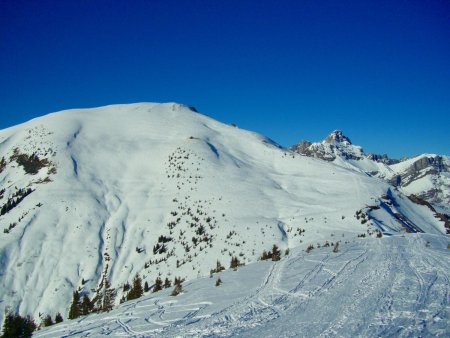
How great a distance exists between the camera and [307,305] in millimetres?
10289

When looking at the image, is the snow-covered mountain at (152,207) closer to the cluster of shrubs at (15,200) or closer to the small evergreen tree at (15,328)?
the cluster of shrubs at (15,200)

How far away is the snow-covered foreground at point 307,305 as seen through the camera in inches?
335

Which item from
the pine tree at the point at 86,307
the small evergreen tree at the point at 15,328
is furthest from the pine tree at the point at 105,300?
the small evergreen tree at the point at 15,328

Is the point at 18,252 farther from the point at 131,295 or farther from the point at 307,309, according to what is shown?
the point at 307,309

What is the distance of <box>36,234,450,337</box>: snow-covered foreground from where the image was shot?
335 inches

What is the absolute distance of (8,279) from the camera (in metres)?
34.9

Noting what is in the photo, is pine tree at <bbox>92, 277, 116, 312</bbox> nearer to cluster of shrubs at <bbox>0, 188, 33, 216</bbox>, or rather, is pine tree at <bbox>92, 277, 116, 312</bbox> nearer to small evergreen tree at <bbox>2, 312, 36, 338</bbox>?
small evergreen tree at <bbox>2, 312, 36, 338</bbox>

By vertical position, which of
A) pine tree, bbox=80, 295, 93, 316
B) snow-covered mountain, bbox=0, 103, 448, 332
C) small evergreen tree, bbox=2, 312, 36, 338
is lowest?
pine tree, bbox=80, 295, 93, 316

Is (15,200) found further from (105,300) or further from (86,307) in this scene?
(105,300)

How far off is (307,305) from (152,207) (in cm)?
3764

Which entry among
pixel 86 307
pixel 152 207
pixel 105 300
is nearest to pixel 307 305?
pixel 105 300

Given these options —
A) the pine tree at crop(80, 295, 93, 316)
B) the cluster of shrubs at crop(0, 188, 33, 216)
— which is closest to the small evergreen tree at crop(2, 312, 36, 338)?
the pine tree at crop(80, 295, 93, 316)

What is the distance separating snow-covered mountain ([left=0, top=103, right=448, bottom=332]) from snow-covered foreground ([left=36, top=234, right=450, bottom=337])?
934 centimetres

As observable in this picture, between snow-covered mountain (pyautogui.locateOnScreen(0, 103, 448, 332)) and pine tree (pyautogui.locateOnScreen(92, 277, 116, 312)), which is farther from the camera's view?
snow-covered mountain (pyautogui.locateOnScreen(0, 103, 448, 332))
